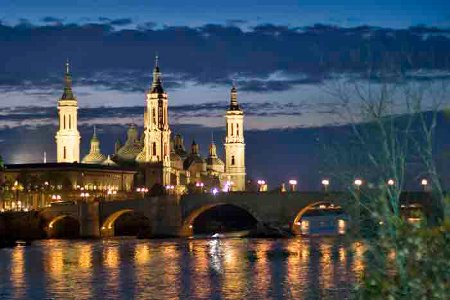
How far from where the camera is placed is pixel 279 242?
59.9 m

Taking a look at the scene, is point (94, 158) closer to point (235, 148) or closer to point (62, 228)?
point (235, 148)

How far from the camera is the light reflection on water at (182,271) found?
101 ft

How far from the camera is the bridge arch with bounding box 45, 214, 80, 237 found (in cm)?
7506

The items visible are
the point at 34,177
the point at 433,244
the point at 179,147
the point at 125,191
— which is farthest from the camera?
the point at 179,147

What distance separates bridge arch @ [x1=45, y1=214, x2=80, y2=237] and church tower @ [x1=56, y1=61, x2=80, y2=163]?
2849 centimetres

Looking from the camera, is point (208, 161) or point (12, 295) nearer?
point (12, 295)

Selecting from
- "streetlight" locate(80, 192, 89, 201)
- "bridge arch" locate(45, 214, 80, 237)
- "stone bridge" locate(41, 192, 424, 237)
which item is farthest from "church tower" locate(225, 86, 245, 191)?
"stone bridge" locate(41, 192, 424, 237)

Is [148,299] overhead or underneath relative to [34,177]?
underneath

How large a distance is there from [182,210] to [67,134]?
40.3 meters

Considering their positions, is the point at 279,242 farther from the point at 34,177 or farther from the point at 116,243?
the point at 34,177

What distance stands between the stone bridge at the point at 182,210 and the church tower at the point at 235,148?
46393mm

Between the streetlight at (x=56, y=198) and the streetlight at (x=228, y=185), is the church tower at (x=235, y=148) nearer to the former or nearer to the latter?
the streetlight at (x=228, y=185)

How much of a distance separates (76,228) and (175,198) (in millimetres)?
11350

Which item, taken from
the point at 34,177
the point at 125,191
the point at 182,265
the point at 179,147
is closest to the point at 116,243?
the point at 182,265
